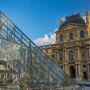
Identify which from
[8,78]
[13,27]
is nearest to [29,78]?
[8,78]

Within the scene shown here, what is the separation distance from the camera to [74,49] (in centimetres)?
3828

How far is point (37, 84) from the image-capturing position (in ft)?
37.3

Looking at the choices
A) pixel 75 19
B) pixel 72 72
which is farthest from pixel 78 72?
pixel 75 19

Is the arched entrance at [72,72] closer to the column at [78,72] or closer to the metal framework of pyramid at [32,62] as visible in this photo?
the column at [78,72]

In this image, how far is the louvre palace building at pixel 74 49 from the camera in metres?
35.9

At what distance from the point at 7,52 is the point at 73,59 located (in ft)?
97.6

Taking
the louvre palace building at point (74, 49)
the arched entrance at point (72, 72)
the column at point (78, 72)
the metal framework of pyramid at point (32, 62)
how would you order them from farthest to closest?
1. the arched entrance at point (72, 72)
2. the louvre palace building at point (74, 49)
3. the column at point (78, 72)
4. the metal framework of pyramid at point (32, 62)

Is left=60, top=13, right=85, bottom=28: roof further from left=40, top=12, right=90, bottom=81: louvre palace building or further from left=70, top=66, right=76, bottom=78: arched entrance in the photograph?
left=70, top=66, right=76, bottom=78: arched entrance

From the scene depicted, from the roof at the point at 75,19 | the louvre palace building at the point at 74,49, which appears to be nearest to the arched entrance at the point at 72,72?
the louvre palace building at the point at 74,49

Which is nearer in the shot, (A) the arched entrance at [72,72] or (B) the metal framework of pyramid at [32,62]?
(B) the metal framework of pyramid at [32,62]

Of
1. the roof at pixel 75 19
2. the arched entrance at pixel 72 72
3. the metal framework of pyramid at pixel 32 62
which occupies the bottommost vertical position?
the arched entrance at pixel 72 72

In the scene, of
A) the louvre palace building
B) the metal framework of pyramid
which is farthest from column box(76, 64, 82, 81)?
the metal framework of pyramid

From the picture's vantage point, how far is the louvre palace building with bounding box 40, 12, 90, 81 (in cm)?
3594

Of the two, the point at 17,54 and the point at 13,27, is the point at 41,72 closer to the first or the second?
the point at 17,54
